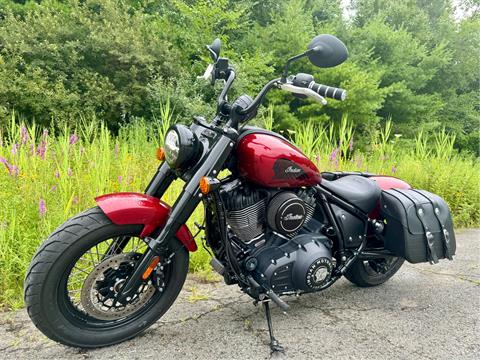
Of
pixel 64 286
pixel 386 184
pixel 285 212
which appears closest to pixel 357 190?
pixel 386 184

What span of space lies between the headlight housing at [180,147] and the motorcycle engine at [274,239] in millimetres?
266

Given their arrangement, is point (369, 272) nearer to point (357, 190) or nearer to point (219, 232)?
point (357, 190)

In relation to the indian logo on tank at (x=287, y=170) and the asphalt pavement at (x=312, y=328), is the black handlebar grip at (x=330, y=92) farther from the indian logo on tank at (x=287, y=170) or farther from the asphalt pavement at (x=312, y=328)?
the asphalt pavement at (x=312, y=328)

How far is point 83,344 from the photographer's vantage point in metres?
1.99

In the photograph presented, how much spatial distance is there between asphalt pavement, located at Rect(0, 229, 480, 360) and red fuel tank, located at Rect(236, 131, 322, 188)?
877mm

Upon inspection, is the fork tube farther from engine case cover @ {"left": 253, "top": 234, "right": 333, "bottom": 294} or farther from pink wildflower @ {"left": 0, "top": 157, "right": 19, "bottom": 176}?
pink wildflower @ {"left": 0, "top": 157, "right": 19, "bottom": 176}

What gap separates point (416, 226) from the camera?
2473mm

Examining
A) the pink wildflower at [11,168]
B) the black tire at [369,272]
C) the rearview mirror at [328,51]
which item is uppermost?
the rearview mirror at [328,51]

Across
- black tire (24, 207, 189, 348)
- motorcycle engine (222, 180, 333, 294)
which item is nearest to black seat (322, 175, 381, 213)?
motorcycle engine (222, 180, 333, 294)

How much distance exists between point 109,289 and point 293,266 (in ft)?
3.25

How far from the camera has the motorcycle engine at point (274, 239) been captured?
7.07 ft

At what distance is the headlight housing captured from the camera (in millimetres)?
1963

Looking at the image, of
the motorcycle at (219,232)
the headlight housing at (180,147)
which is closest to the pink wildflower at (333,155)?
the motorcycle at (219,232)

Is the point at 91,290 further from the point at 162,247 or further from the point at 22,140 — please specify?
the point at 22,140
